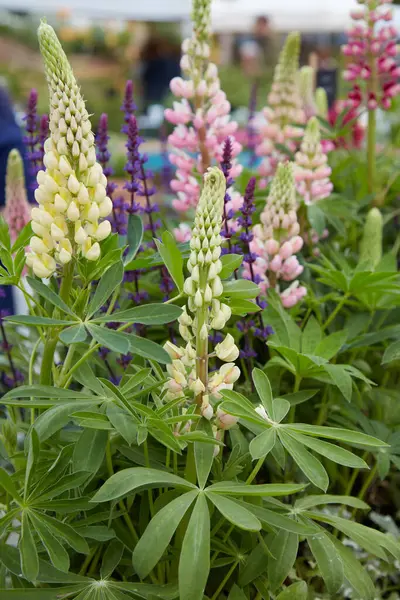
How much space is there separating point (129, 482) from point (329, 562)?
0.29 m

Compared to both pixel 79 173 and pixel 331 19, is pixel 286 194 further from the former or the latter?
pixel 331 19

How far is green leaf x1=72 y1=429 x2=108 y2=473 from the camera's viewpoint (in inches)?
33.2

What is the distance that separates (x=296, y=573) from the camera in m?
1.19

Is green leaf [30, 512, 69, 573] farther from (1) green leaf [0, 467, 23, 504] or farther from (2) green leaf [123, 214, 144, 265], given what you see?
(2) green leaf [123, 214, 144, 265]

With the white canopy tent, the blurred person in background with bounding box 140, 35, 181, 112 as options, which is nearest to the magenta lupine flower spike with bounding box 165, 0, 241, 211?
the white canopy tent

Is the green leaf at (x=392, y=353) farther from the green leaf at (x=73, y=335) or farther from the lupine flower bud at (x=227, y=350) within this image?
the green leaf at (x=73, y=335)

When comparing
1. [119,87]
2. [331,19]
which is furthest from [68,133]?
[119,87]

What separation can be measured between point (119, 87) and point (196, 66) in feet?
23.9

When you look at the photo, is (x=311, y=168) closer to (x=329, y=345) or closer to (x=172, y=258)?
(x=329, y=345)

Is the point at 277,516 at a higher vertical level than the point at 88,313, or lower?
lower

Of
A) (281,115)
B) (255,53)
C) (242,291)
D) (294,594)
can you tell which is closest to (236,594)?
(294,594)

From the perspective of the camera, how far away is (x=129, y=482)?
0.77 metres

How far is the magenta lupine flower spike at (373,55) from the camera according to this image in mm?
1812

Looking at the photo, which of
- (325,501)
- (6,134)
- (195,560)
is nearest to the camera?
(195,560)
